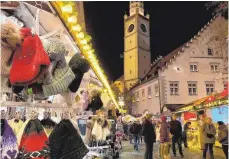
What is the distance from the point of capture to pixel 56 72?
7.91ft

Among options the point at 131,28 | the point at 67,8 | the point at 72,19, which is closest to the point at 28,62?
the point at 67,8

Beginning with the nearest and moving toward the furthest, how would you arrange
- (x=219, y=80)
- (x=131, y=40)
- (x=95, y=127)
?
(x=95, y=127), (x=219, y=80), (x=131, y=40)

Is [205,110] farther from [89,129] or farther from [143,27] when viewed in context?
[143,27]

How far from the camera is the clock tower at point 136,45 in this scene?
5322cm

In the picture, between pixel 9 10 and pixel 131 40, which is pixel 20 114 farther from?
pixel 131 40

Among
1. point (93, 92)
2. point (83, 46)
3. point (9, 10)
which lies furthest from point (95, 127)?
point (9, 10)

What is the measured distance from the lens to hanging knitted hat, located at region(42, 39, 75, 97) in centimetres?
235

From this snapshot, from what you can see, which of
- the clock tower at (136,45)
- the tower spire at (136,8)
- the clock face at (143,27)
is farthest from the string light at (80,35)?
the tower spire at (136,8)

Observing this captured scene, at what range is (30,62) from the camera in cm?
217

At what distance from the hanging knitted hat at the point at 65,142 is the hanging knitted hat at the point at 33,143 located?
0.15 meters

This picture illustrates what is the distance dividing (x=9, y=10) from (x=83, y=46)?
5.01 ft

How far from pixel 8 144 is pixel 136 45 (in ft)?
178

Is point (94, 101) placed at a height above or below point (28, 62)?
below

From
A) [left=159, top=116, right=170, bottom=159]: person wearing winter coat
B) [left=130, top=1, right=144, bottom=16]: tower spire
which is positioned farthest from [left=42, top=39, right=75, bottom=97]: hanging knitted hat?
[left=130, top=1, right=144, bottom=16]: tower spire
